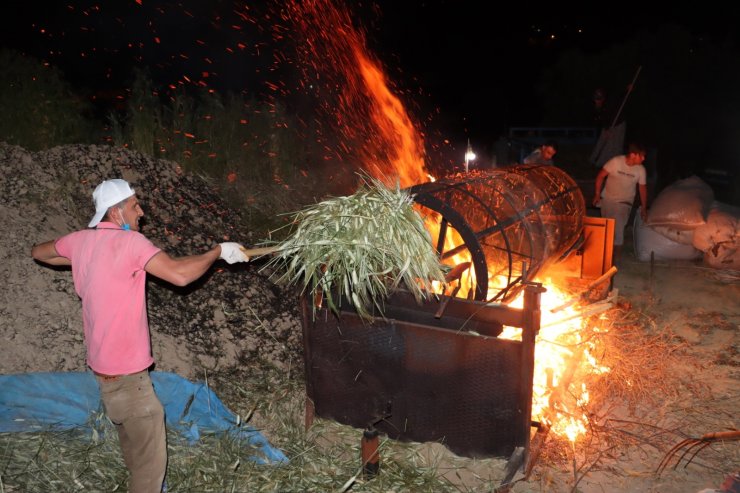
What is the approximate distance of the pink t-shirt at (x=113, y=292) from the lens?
3.50 metres

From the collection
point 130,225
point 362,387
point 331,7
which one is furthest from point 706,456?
point 331,7

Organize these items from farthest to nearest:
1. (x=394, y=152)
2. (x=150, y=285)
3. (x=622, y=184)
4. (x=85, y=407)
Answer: (x=394, y=152)
(x=622, y=184)
(x=150, y=285)
(x=85, y=407)

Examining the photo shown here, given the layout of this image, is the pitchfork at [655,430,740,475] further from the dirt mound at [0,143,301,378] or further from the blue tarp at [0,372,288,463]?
the dirt mound at [0,143,301,378]

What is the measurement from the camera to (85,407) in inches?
177

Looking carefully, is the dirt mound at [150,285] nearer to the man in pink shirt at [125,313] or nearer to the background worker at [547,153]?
the man in pink shirt at [125,313]

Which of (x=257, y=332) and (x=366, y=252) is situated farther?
(x=257, y=332)

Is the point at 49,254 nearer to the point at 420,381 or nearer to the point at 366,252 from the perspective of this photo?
the point at 366,252

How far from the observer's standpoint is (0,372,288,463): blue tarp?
4297mm

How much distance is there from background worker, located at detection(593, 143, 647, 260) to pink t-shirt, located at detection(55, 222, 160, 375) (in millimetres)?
7160

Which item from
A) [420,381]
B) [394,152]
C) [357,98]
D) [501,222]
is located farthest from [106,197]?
[357,98]

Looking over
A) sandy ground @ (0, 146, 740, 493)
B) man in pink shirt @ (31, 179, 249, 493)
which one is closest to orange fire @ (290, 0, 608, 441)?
sandy ground @ (0, 146, 740, 493)

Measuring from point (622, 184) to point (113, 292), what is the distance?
7.59 m

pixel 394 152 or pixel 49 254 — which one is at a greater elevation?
pixel 394 152

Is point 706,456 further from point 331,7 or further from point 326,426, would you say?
point 331,7
